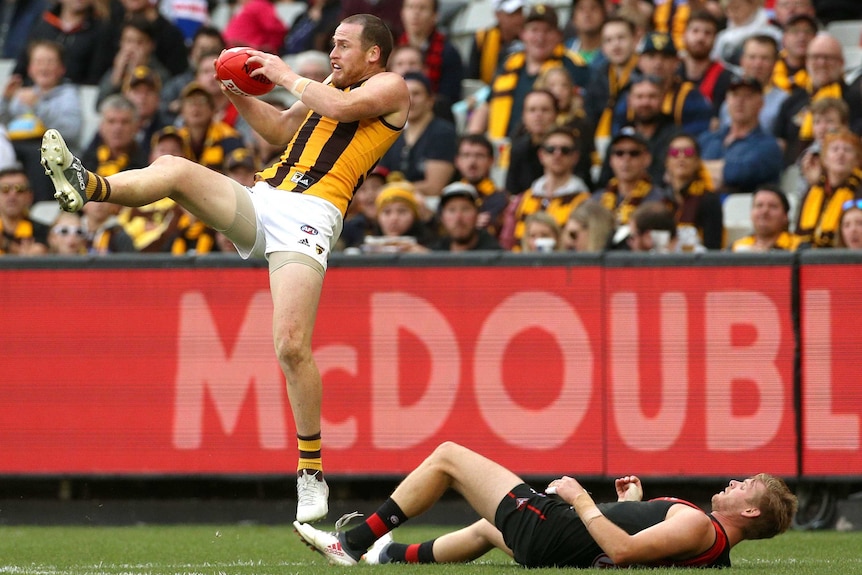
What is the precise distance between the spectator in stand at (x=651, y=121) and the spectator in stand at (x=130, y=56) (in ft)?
16.1

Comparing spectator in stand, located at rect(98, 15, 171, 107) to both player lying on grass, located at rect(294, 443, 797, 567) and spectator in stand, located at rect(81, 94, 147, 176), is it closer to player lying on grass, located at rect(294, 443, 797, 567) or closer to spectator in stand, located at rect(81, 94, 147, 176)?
spectator in stand, located at rect(81, 94, 147, 176)

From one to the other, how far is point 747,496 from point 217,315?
4.50m

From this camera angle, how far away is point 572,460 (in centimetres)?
966

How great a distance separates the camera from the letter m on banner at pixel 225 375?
393 inches

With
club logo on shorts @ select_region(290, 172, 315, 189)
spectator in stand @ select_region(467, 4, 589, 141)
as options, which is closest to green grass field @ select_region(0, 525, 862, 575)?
club logo on shorts @ select_region(290, 172, 315, 189)

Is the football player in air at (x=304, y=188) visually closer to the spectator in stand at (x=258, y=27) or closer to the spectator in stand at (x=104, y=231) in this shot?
the spectator in stand at (x=104, y=231)

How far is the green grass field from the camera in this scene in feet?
22.8

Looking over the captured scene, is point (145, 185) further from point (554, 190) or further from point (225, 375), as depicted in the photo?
point (554, 190)

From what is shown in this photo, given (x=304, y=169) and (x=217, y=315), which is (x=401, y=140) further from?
(x=304, y=169)

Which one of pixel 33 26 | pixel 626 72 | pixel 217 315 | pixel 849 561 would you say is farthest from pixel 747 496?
pixel 33 26

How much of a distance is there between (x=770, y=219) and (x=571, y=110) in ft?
8.41

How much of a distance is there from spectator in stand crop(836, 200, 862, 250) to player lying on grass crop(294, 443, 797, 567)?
11.3 feet

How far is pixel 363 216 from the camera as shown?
11641 mm

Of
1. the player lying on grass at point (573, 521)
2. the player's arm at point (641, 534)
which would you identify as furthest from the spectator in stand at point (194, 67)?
the player's arm at point (641, 534)
